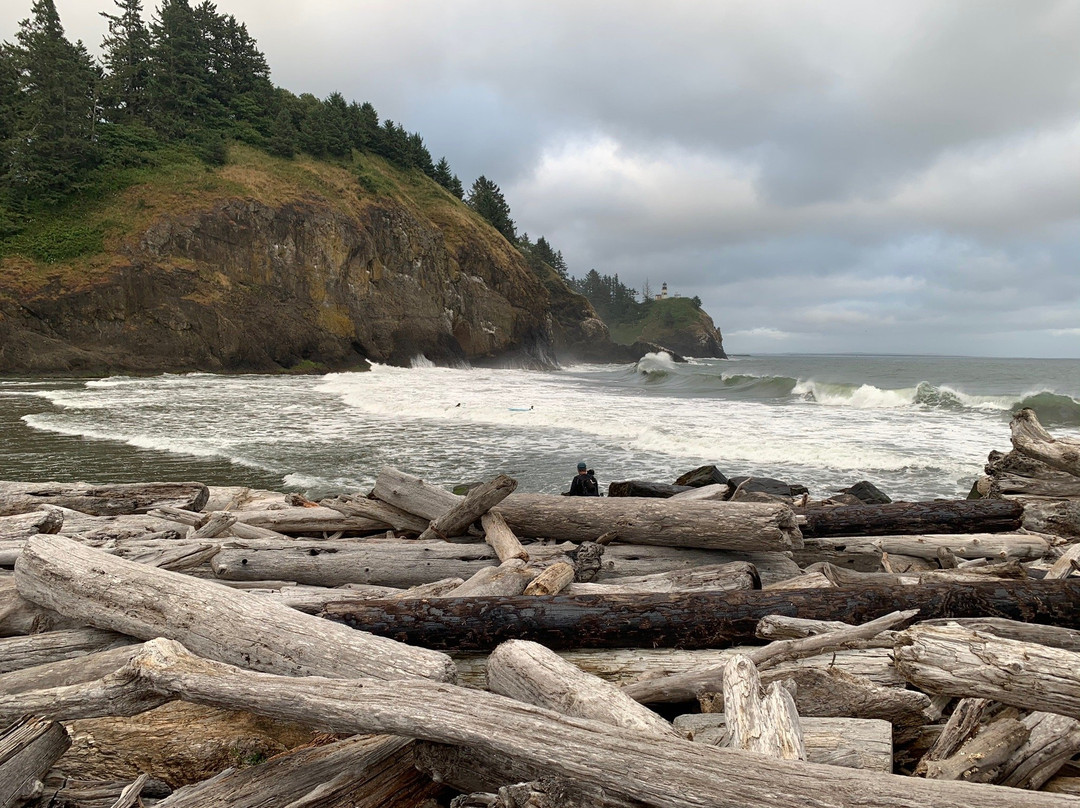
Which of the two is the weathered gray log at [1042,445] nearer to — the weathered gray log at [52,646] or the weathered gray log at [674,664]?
the weathered gray log at [674,664]

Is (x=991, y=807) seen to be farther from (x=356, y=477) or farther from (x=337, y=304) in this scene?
(x=337, y=304)

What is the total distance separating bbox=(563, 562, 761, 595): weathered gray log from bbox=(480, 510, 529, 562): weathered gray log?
0.66 metres

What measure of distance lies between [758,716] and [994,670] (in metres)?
0.88

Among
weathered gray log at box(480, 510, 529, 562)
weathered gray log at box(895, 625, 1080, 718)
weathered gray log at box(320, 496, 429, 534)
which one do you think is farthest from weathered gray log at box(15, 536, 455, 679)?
weathered gray log at box(320, 496, 429, 534)

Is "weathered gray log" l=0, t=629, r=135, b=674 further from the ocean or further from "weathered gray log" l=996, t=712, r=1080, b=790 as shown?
the ocean

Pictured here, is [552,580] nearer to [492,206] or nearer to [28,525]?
[28,525]

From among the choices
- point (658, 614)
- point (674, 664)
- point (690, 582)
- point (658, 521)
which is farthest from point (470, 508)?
point (674, 664)

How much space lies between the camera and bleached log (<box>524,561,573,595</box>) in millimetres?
4021

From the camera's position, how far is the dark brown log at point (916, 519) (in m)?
6.27

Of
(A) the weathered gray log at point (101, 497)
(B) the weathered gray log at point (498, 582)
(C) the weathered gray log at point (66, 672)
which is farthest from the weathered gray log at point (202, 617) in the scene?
(A) the weathered gray log at point (101, 497)

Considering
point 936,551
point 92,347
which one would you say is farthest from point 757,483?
point 92,347

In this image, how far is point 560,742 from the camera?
1.99m

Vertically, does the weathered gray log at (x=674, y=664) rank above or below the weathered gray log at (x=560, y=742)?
below

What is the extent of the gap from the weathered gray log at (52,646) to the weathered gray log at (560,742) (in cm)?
108
